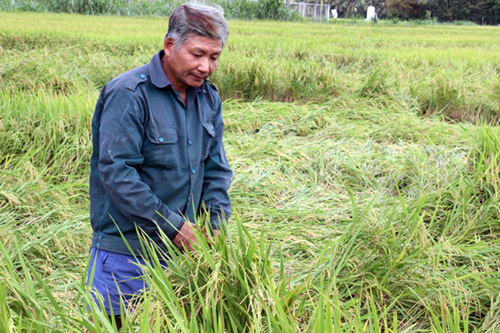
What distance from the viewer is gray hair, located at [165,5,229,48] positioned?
130cm

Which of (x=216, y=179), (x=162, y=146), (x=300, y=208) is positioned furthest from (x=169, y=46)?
(x=300, y=208)

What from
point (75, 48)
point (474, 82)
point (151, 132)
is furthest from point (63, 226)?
point (75, 48)

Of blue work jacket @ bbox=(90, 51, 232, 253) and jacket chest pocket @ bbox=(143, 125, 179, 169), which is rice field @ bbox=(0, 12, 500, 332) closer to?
blue work jacket @ bbox=(90, 51, 232, 253)

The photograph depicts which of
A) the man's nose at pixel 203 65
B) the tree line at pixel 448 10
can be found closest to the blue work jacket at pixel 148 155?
the man's nose at pixel 203 65

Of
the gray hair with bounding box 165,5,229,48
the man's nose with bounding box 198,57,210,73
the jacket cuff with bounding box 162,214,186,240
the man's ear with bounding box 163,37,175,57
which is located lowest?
the jacket cuff with bounding box 162,214,186,240

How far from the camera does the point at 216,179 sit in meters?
1.59

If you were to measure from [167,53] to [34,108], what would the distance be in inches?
85.5

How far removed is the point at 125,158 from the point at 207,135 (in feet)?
1.04

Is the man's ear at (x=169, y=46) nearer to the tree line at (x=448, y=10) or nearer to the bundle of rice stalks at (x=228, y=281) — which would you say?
the bundle of rice stalks at (x=228, y=281)

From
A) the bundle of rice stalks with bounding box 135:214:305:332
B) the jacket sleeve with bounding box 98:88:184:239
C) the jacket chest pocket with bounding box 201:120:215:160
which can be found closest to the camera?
the bundle of rice stalks with bounding box 135:214:305:332

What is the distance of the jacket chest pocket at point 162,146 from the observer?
1362 millimetres

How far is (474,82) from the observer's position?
519 centimetres

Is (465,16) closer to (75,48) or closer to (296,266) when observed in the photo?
(75,48)

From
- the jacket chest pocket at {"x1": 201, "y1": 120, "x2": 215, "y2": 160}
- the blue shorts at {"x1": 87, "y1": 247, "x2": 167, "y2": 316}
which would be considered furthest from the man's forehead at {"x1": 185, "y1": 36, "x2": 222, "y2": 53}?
the blue shorts at {"x1": 87, "y1": 247, "x2": 167, "y2": 316}
